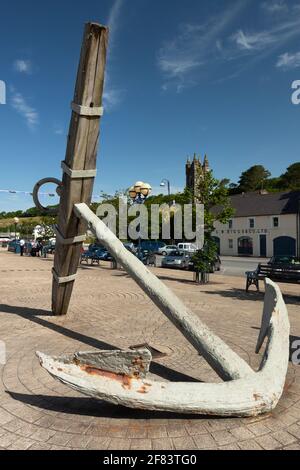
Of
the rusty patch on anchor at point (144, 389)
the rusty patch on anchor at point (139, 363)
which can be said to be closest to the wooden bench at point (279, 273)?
the rusty patch on anchor at point (139, 363)

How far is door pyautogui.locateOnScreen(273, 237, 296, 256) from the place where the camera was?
3713 centimetres

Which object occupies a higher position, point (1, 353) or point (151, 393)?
point (151, 393)

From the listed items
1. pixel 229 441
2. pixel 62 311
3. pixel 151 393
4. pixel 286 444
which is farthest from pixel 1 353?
pixel 286 444

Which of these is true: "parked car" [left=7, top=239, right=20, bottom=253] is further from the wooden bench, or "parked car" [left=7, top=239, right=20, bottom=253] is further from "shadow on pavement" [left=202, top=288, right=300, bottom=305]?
the wooden bench

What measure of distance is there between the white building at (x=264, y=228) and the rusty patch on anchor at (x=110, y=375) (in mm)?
34596

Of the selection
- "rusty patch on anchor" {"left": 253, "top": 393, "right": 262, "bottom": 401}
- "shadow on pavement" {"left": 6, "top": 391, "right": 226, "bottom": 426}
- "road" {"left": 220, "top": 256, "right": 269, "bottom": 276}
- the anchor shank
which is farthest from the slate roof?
"rusty patch on anchor" {"left": 253, "top": 393, "right": 262, "bottom": 401}

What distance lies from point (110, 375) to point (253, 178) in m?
80.5

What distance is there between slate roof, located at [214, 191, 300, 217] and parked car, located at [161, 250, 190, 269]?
16595 millimetres

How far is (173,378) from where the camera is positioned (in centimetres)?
426

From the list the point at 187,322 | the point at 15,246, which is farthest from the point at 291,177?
the point at 187,322

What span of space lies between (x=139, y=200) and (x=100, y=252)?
485 inches

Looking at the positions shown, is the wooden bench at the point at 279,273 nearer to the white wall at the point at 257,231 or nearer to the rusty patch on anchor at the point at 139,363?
the rusty patch on anchor at the point at 139,363

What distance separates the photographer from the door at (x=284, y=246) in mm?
37128
